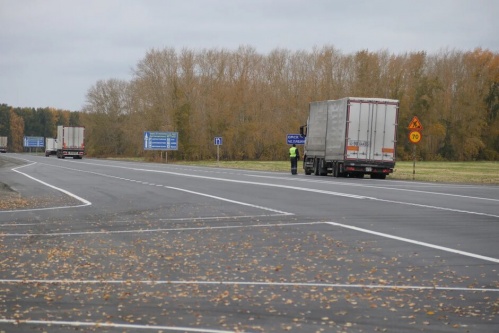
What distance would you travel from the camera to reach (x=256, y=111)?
91312 mm

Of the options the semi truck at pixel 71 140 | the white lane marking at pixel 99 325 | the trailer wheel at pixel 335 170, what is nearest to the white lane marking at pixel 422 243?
the white lane marking at pixel 99 325

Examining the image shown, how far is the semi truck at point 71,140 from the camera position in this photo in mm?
89500

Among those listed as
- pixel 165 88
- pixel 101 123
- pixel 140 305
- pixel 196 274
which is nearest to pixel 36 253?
pixel 196 274

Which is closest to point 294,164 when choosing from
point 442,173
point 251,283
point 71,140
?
point 442,173

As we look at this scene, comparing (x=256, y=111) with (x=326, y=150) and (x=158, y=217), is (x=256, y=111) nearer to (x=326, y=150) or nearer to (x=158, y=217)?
(x=326, y=150)

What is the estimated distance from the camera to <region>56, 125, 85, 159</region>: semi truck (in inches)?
3524

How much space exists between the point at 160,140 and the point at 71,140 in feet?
42.5

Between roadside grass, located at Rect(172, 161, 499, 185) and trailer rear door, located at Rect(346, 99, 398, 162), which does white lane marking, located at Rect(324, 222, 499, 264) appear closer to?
roadside grass, located at Rect(172, 161, 499, 185)

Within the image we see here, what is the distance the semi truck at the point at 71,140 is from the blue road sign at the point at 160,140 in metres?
9.64

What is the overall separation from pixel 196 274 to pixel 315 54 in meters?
86.0

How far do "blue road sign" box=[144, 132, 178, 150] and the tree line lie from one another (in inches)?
119

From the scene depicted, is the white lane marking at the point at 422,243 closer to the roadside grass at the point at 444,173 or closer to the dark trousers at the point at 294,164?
the roadside grass at the point at 444,173

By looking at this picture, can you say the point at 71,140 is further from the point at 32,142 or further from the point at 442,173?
the point at 32,142

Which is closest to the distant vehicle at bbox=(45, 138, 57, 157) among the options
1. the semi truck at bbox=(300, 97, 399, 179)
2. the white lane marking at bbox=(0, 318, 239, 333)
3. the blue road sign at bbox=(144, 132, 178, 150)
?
the blue road sign at bbox=(144, 132, 178, 150)
